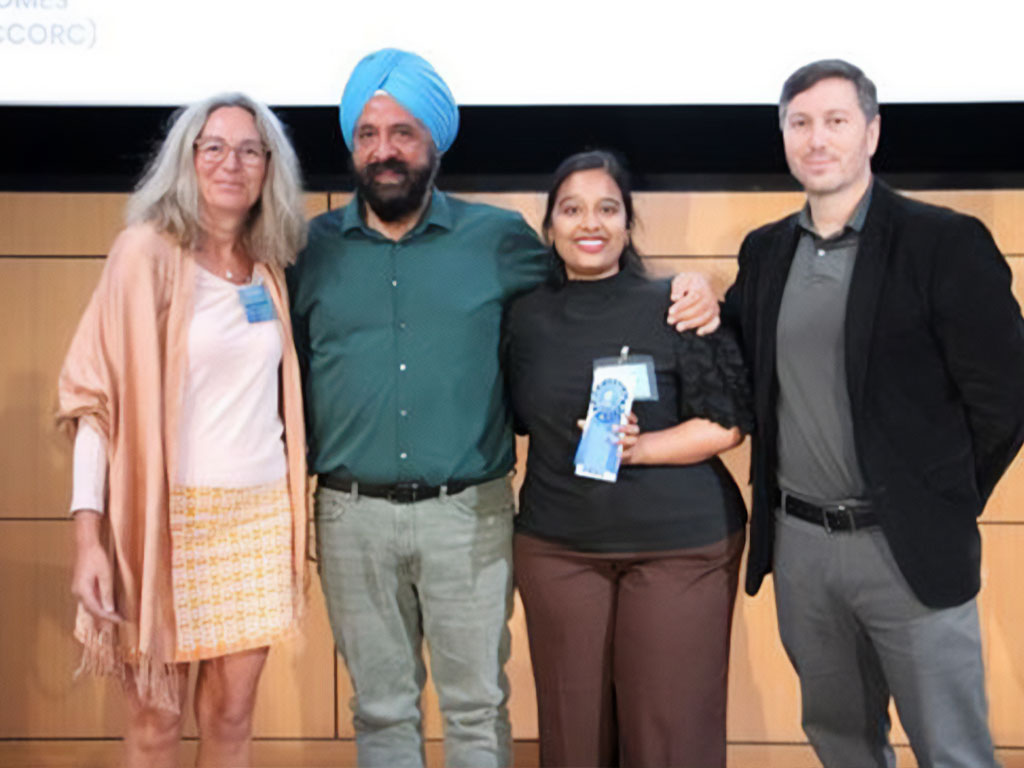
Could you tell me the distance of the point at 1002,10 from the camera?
129 inches

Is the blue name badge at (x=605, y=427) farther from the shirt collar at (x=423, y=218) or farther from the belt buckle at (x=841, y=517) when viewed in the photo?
the shirt collar at (x=423, y=218)

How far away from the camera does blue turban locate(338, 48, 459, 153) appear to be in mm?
2643

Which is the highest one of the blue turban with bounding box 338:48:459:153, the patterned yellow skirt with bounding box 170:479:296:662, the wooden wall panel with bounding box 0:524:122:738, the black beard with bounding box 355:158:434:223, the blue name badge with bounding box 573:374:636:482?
the blue turban with bounding box 338:48:459:153

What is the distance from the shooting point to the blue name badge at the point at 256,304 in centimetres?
247

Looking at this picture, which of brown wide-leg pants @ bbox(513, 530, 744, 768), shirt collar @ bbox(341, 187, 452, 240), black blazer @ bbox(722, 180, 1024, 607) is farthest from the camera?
shirt collar @ bbox(341, 187, 452, 240)

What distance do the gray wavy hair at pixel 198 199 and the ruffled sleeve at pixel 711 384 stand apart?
2.86ft

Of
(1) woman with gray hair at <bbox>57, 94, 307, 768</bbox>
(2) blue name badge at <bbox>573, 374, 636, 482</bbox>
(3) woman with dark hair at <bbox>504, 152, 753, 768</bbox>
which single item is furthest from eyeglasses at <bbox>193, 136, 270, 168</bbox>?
(2) blue name badge at <bbox>573, 374, 636, 482</bbox>

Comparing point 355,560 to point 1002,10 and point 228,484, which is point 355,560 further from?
point 1002,10

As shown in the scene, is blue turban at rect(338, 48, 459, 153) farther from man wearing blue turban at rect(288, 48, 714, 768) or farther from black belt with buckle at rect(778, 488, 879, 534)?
black belt with buckle at rect(778, 488, 879, 534)

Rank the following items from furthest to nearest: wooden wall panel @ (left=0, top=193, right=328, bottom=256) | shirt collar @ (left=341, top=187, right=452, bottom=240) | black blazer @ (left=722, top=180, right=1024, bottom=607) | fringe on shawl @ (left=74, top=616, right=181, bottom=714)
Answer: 1. wooden wall panel @ (left=0, top=193, right=328, bottom=256)
2. shirt collar @ (left=341, top=187, right=452, bottom=240)
3. fringe on shawl @ (left=74, top=616, right=181, bottom=714)
4. black blazer @ (left=722, top=180, right=1024, bottom=607)

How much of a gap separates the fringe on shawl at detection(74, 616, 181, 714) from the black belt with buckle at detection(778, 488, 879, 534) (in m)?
1.32

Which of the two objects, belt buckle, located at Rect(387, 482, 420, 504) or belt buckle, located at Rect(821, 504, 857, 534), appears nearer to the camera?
belt buckle, located at Rect(821, 504, 857, 534)

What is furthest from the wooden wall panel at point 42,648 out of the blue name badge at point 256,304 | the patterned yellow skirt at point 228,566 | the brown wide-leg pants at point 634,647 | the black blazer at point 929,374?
the black blazer at point 929,374

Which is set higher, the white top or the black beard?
the black beard
